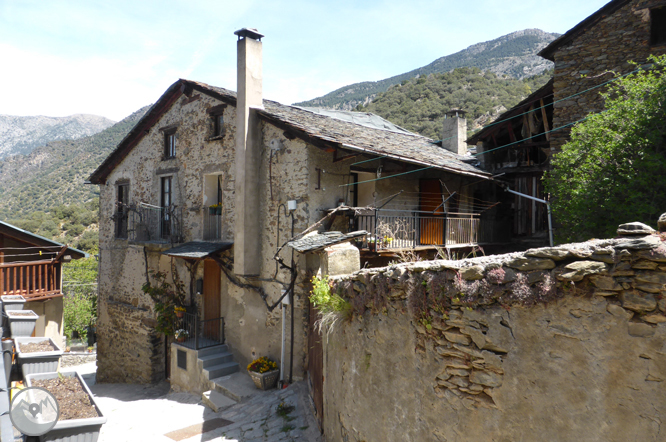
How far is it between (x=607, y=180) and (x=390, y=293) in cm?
415

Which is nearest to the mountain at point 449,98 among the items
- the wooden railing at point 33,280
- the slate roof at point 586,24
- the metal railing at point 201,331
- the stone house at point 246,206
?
the stone house at point 246,206

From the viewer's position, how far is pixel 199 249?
11898mm

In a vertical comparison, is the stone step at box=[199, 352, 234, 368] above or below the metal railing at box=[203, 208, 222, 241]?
below

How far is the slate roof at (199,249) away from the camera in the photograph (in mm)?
11328

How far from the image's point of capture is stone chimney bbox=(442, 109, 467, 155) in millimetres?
16281

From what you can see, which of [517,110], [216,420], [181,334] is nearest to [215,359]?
[181,334]

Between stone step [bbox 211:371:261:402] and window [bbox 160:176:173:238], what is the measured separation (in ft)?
19.3

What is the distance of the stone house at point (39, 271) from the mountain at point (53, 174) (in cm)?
4507

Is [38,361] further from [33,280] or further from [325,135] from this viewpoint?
[33,280]

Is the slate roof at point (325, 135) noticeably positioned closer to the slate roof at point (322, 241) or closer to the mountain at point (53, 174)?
the slate roof at point (322, 241)

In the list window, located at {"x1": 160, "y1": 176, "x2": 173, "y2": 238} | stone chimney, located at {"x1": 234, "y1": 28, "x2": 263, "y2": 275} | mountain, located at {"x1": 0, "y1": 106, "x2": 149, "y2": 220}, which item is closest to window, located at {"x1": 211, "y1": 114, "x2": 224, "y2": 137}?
stone chimney, located at {"x1": 234, "y1": 28, "x2": 263, "y2": 275}

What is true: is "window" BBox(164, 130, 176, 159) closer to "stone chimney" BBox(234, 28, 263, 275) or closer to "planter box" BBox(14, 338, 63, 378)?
"stone chimney" BBox(234, 28, 263, 275)

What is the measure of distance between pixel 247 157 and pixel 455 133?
348 inches

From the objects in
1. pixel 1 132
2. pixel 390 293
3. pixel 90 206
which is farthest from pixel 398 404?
pixel 1 132
